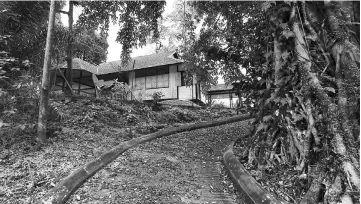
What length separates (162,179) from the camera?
17.6 ft

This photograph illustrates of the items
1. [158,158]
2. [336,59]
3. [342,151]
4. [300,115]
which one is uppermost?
[336,59]

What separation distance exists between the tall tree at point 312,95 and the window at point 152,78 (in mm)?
15995

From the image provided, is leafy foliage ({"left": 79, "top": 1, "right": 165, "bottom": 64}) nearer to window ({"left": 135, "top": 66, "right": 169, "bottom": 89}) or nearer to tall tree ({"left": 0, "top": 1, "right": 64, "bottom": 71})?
tall tree ({"left": 0, "top": 1, "right": 64, "bottom": 71})

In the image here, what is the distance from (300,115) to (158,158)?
3.41 meters

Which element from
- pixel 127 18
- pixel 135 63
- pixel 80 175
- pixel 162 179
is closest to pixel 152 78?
pixel 135 63

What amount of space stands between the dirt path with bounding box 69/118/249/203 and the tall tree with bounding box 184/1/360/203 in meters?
0.98

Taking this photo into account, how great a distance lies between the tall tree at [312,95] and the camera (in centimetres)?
367

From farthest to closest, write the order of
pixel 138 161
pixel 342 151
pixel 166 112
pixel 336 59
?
1. pixel 166 112
2. pixel 138 161
3. pixel 336 59
4. pixel 342 151

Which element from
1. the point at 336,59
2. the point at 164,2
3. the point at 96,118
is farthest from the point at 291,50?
the point at 96,118

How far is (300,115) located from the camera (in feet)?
14.8

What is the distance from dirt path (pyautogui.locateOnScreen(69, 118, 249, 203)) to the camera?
14.9ft

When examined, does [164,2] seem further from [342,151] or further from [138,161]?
[342,151]

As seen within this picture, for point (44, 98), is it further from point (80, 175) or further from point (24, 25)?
point (24, 25)

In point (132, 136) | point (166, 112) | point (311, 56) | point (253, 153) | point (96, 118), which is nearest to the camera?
point (311, 56)
